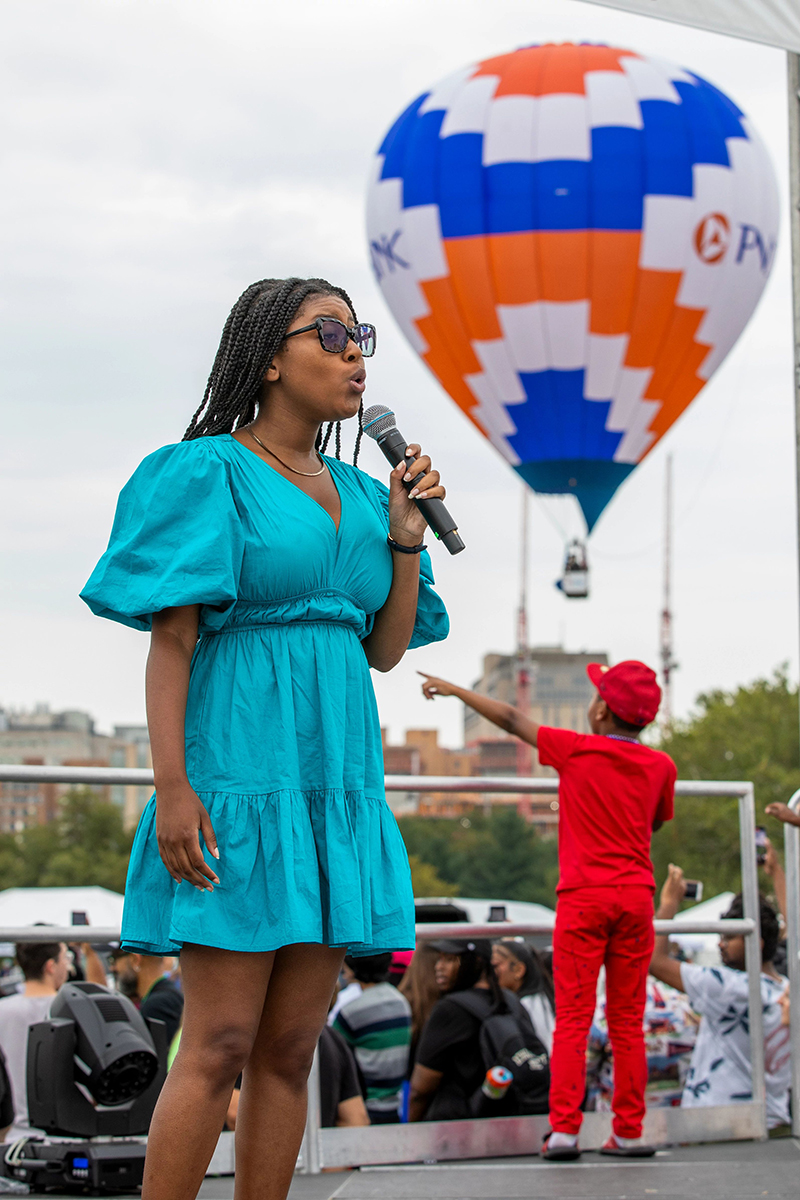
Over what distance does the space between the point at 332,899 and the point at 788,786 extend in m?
43.2

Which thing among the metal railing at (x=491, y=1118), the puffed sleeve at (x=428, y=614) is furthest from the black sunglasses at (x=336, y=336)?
the metal railing at (x=491, y=1118)

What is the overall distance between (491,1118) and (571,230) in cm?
1385

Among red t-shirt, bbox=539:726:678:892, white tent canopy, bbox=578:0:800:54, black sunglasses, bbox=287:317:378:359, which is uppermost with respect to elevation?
white tent canopy, bbox=578:0:800:54

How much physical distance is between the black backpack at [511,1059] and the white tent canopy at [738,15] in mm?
3300

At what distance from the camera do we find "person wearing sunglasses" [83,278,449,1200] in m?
2.36

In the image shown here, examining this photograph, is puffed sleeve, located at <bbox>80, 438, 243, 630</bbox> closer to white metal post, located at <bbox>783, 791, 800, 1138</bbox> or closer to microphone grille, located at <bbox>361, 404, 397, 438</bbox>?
microphone grille, located at <bbox>361, 404, 397, 438</bbox>

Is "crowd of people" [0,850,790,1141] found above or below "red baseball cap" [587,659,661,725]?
below

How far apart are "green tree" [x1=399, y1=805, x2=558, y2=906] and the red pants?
63.8 meters

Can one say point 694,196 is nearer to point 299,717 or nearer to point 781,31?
point 781,31

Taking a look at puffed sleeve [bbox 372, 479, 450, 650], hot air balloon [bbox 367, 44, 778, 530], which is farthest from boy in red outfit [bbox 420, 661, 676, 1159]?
hot air balloon [bbox 367, 44, 778, 530]

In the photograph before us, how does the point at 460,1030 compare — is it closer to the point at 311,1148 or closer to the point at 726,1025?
the point at 726,1025

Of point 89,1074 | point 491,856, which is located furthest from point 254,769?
point 491,856

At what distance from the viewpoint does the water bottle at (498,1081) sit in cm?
485

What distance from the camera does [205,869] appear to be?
92.7 inches
